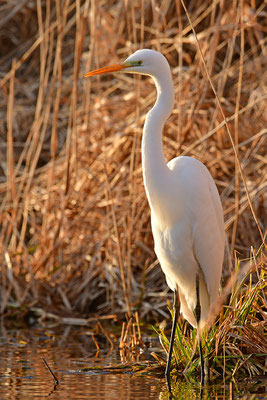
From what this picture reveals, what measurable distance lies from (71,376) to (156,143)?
1.15m

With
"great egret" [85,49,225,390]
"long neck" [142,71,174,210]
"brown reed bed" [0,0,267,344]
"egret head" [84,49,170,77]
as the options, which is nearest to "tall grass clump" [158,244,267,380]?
"great egret" [85,49,225,390]

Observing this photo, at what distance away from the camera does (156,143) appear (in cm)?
321

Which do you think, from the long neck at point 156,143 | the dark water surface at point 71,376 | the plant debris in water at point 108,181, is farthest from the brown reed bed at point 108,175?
the long neck at point 156,143

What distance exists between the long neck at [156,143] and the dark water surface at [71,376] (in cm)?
83

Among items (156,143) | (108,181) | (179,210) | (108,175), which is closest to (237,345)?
(179,210)

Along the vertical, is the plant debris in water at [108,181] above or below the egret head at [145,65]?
below

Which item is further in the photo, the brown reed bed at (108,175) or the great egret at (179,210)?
the brown reed bed at (108,175)

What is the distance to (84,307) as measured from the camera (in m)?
5.04

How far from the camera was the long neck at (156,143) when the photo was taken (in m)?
3.21

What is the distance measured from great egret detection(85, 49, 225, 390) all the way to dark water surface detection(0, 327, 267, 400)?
0.53 ft

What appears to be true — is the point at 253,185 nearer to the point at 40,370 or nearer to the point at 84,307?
the point at 84,307

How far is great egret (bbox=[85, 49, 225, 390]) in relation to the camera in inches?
128

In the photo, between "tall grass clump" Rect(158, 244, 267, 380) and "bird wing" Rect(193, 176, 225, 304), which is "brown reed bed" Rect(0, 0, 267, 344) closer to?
"bird wing" Rect(193, 176, 225, 304)

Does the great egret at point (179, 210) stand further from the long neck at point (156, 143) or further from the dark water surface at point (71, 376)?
the dark water surface at point (71, 376)
